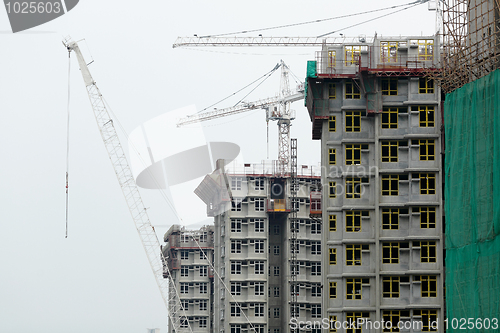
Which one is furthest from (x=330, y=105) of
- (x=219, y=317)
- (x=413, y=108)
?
(x=219, y=317)

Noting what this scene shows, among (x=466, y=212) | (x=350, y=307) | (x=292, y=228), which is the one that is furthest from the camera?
(x=292, y=228)

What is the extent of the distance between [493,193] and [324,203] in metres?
28.5

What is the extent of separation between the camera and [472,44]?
91.1 m

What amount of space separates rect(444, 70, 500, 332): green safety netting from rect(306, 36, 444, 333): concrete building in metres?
11.0

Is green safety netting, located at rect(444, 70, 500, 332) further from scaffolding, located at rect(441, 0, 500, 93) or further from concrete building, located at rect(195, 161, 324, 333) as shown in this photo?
concrete building, located at rect(195, 161, 324, 333)

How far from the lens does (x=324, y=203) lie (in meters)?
109

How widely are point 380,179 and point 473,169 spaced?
20.3m

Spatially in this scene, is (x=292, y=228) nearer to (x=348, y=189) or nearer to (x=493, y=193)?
(x=348, y=189)

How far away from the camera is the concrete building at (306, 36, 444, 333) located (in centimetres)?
10475

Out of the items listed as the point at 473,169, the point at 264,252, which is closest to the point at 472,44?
the point at 473,169

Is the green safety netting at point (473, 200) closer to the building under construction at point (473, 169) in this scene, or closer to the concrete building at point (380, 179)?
the building under construction at point (473, 169)

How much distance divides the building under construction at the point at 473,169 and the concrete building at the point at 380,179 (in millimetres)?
10807

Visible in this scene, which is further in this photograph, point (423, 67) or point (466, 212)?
point (423, 67)

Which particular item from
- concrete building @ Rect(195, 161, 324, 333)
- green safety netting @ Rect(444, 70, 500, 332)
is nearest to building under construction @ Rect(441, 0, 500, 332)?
green safety netting @ Rect(444, 70, 500, 332)
